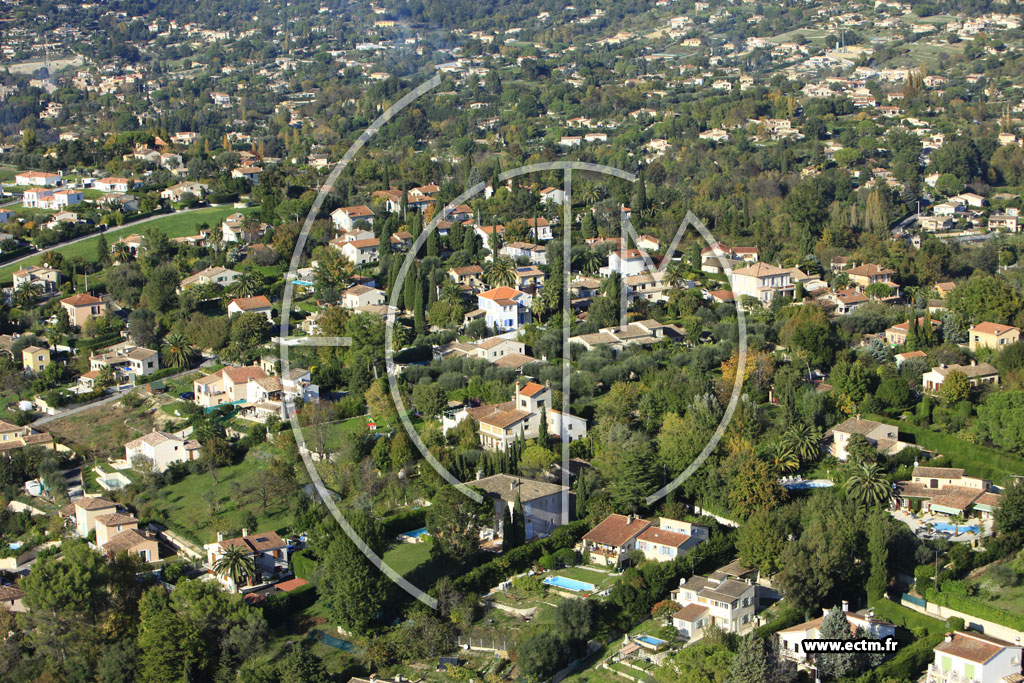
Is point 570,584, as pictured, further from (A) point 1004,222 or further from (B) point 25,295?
(A) point 1004,222

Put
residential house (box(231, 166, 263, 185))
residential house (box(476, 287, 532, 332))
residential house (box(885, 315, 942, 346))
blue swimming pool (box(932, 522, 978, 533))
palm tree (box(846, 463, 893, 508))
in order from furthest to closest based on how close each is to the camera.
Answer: residential house (box(231, 166, 263, 185)) < residential house (box(476, 287, 532, 332)) < residential house (box(885, 315, 942, 346)) < palm tree (box(846, 463, 893, 508)) < blue swimming pool (box(932, 522, 978, 533))

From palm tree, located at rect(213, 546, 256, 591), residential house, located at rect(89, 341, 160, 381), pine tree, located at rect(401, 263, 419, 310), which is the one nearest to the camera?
palm tree, located at rect(213, 546, 256, 591)

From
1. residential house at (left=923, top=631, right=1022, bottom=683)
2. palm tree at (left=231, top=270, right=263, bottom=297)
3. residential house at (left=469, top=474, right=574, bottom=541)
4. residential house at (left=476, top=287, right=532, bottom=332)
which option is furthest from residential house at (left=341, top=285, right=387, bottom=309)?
residential house at (left=923, top=631, right=1022, bottom=683)

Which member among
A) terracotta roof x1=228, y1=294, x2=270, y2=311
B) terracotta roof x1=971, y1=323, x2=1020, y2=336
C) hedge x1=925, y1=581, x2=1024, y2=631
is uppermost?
terracotta roof x1=971, y1=323, x2=1020, y2=336

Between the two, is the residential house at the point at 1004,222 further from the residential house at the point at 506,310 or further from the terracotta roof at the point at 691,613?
the terracotta roof at the point at 691,613

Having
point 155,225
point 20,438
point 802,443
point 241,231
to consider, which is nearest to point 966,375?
point 802,443

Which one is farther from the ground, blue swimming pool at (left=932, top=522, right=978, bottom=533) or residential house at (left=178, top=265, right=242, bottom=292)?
residential house at (left=178, top=265, right=242, bottom=292)

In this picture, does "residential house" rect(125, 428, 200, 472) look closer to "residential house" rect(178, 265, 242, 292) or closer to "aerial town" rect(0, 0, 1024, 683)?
"aerial town" rect(0, 0, 1024, 683)
